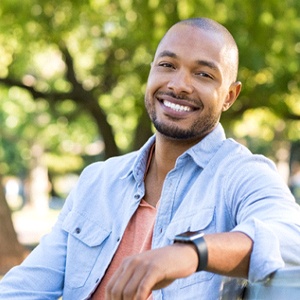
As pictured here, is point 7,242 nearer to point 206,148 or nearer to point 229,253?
point 206,148

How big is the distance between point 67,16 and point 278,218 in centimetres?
1138

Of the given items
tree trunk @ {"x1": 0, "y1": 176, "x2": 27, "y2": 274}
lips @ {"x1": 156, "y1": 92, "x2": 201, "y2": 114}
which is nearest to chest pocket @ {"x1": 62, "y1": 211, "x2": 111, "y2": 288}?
lips @ {"x1": 156, "y1": 92, "x2": 201, "y2": 114}

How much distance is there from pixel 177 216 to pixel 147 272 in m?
0.81

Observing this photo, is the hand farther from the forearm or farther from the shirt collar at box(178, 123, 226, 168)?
the shirt collar at box(178, 123, 226, 168)

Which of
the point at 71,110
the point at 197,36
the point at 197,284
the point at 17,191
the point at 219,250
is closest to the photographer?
the point at 219,250

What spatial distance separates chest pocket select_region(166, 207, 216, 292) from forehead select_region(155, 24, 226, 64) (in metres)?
0.49

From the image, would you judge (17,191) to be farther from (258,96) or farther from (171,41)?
(171,41)

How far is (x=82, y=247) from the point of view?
9.32ft

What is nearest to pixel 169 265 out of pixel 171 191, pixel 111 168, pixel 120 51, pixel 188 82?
pixel 171 191

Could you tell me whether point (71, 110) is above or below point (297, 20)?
below

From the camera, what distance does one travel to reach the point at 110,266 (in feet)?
8.99

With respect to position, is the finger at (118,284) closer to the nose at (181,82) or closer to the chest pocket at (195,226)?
the chest pocket at (195,226)

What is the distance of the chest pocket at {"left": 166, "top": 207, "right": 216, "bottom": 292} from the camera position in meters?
2.39

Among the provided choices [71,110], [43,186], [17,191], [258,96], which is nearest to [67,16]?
[258,96]
